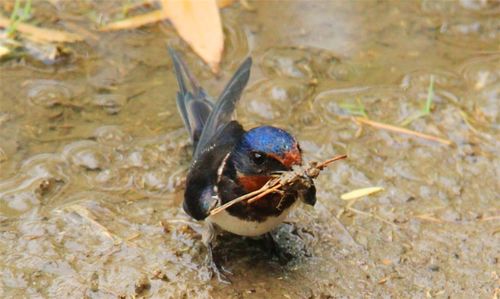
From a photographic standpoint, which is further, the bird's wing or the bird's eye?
the bird's wing

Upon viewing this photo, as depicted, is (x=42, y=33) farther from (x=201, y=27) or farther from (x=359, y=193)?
(x=359, y=193)

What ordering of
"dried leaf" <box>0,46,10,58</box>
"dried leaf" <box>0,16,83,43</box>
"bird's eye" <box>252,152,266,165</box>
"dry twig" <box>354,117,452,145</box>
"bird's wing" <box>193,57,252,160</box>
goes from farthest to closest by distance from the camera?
"dried leaf" <box>0,16,83,43</box> → "dried leaf" <box>0,46,10,58</box> → "dry twig" <box>354,117,452,145</box> → "bird's wing" <box>193,57,252,160</box> → "bird's eye" <box>252,152,266,165</box>

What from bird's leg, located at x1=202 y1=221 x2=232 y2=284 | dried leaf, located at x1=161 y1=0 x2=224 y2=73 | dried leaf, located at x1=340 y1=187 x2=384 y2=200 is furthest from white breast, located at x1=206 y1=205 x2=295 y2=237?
dried leaf, located at x1=161 y1=0 x2=224 y2=73

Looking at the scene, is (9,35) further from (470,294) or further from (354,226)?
(470,294)

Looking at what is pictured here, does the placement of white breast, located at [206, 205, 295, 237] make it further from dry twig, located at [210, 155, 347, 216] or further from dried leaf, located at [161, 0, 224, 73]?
dried leaf, located at [161, 0, 224, 73]

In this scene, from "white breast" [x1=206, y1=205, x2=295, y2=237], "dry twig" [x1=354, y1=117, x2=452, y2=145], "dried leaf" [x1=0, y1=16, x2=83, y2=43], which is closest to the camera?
"white breast" [x1=206, y1=205, x2=295, y2=237]

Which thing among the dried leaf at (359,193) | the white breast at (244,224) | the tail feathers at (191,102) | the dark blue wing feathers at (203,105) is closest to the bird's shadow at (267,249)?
the white breast at (244,224)

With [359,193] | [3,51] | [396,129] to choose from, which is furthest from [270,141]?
[3,51]
